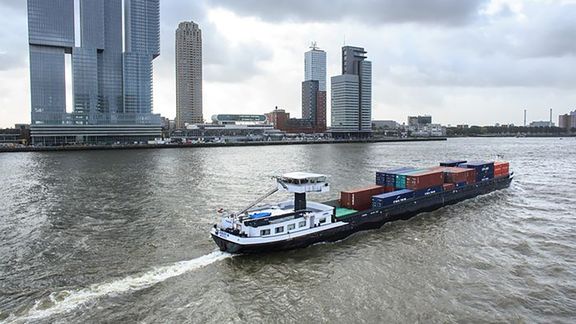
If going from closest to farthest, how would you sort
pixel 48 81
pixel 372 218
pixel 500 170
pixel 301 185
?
pixel 301 185
pixel 372 218
pixel 500 170
pixel 48 81

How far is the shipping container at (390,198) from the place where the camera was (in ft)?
102

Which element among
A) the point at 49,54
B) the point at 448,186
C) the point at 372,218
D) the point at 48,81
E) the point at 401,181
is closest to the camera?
the point at 372,218

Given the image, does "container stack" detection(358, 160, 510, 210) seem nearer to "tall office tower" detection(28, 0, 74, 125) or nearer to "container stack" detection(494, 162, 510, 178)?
"container stack" detection(494, 162, 510, 178)

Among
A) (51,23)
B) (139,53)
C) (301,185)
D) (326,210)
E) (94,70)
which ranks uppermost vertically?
(51,23)

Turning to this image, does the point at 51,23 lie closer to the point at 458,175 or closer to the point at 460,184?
the point at 458,175

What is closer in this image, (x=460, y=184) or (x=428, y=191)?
(x=428, y=191)

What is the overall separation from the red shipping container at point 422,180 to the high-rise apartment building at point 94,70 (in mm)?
143549

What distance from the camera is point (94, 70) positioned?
16550 centimetres

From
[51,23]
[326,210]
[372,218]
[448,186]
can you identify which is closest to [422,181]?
[448,186]

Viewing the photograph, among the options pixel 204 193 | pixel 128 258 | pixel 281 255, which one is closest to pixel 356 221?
pixel 281 255

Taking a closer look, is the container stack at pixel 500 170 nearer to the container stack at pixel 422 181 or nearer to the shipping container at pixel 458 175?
the shipping container at pixel 458 175

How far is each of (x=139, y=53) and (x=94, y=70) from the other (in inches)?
730

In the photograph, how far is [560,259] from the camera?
22.9m

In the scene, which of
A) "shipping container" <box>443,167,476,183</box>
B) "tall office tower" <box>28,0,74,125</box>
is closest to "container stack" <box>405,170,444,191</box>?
"shipping container" <box>443,167,476,183</box>
